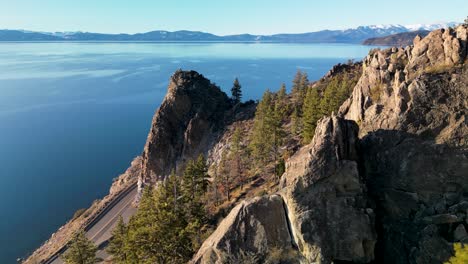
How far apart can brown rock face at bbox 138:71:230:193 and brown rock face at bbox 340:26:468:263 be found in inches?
2602

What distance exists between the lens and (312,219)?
28.7m

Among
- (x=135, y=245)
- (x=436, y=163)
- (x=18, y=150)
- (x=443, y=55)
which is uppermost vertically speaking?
(x=443, y=55)

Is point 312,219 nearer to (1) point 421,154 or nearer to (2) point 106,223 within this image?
(1) point 421,154

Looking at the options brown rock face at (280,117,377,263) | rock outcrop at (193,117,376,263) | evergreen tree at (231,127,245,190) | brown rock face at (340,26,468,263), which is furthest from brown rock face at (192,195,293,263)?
evergreen tree at (231,127,245,190)

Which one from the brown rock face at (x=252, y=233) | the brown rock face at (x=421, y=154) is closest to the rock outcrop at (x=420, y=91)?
the brown rock face at (x=421, y=154)

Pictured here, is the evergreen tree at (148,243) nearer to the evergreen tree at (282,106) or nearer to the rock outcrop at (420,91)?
the rock outcrop at (420,91)

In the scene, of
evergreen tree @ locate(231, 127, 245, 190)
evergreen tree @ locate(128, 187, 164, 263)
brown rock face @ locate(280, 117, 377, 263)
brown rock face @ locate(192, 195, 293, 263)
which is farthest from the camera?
evergreen tree @ locate(231, 127, 245, 190)

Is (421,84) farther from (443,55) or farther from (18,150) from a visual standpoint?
(18,150)

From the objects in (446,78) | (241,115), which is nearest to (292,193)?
(446,78)

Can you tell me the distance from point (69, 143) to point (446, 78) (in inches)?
5630

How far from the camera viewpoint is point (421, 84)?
34406 mm

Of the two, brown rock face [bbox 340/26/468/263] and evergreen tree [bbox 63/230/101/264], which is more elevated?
brown rock face [bbox 340/26/468/263]

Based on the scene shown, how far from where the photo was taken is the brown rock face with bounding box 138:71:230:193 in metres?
98.8

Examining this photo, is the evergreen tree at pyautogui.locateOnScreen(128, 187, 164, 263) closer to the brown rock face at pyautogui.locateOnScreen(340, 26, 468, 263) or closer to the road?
the brown rock face at pyautogui.locateOnScreen(340, 26, 468, 263)
